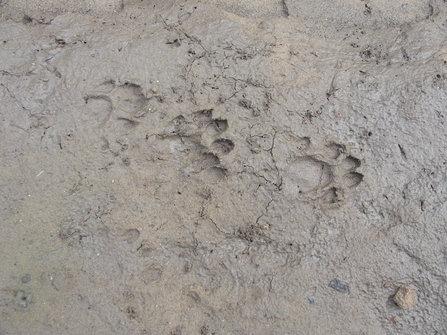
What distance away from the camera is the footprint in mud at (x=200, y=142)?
242cm

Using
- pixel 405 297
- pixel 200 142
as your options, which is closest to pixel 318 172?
pixel 200 142

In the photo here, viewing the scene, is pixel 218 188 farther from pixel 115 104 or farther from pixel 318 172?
pixel 115 104

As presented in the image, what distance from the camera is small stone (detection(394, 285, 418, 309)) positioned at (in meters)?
2.35

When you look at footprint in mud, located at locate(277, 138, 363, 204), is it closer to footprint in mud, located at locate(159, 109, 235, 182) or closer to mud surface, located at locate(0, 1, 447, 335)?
mud surface, located at locate(0, 1, 447, 335)

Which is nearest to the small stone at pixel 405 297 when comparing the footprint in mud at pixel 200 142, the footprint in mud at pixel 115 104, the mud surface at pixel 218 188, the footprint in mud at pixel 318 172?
the mud surface at pixel 218 188

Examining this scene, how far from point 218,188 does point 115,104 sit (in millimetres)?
959

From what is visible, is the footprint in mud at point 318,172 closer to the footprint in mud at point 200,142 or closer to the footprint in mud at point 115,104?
the footprint in mud at point 200,142

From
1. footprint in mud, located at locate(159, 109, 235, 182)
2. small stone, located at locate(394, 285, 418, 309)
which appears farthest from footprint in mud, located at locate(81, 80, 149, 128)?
small stone, located at locate(394, 285, 418, 309)

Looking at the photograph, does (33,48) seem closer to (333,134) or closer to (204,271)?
(204,271)

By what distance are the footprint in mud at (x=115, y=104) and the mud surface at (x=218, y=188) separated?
1cm

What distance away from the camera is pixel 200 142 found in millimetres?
2422

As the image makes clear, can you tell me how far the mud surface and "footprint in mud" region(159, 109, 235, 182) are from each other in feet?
0.03

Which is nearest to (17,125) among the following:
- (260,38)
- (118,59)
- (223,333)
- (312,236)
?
(118,59)

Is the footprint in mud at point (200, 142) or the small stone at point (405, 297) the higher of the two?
the footprint in mud at point (200, 142)
